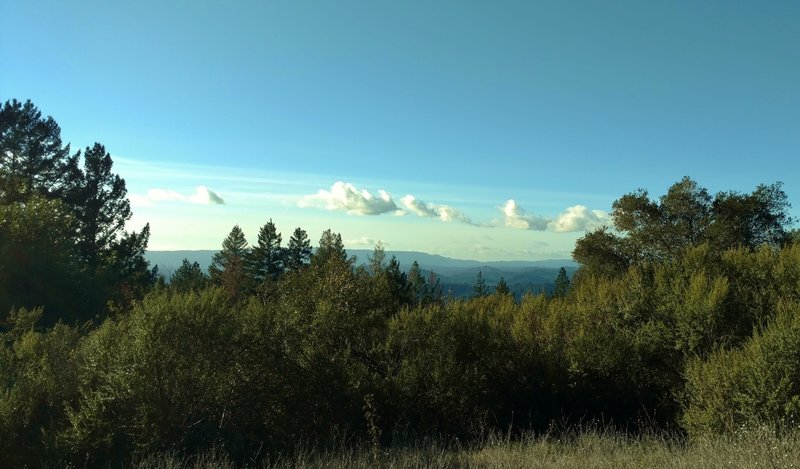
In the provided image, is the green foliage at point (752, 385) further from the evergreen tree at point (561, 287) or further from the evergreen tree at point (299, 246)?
the evergreen tree at point (299, 246)

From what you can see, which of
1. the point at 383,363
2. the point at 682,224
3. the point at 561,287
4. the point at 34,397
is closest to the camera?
the point at 34,397

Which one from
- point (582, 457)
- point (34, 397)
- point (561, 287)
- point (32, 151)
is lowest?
point (582, 457)

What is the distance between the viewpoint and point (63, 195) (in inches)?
1516

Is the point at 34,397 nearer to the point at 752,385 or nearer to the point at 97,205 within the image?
the point at 752,385

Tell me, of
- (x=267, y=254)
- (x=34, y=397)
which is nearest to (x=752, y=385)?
(x=34, y=397)

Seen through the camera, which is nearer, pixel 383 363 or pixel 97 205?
pixel 383 363

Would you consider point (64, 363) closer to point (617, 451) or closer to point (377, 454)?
point (377, 454)

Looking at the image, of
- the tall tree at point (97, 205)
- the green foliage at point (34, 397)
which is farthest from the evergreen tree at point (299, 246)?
the green foliage at point (34, 397)

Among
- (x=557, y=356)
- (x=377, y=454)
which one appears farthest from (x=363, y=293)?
(x=377, y=454)

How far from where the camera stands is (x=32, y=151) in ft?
119

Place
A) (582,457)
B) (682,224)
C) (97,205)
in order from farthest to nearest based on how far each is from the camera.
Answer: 1. (97,205)
2. (682,224)
3. (582,457)

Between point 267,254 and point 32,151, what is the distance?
26672 millimetres

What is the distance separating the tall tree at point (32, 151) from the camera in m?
35.1

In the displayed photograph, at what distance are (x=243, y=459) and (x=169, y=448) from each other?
37.6 inches
